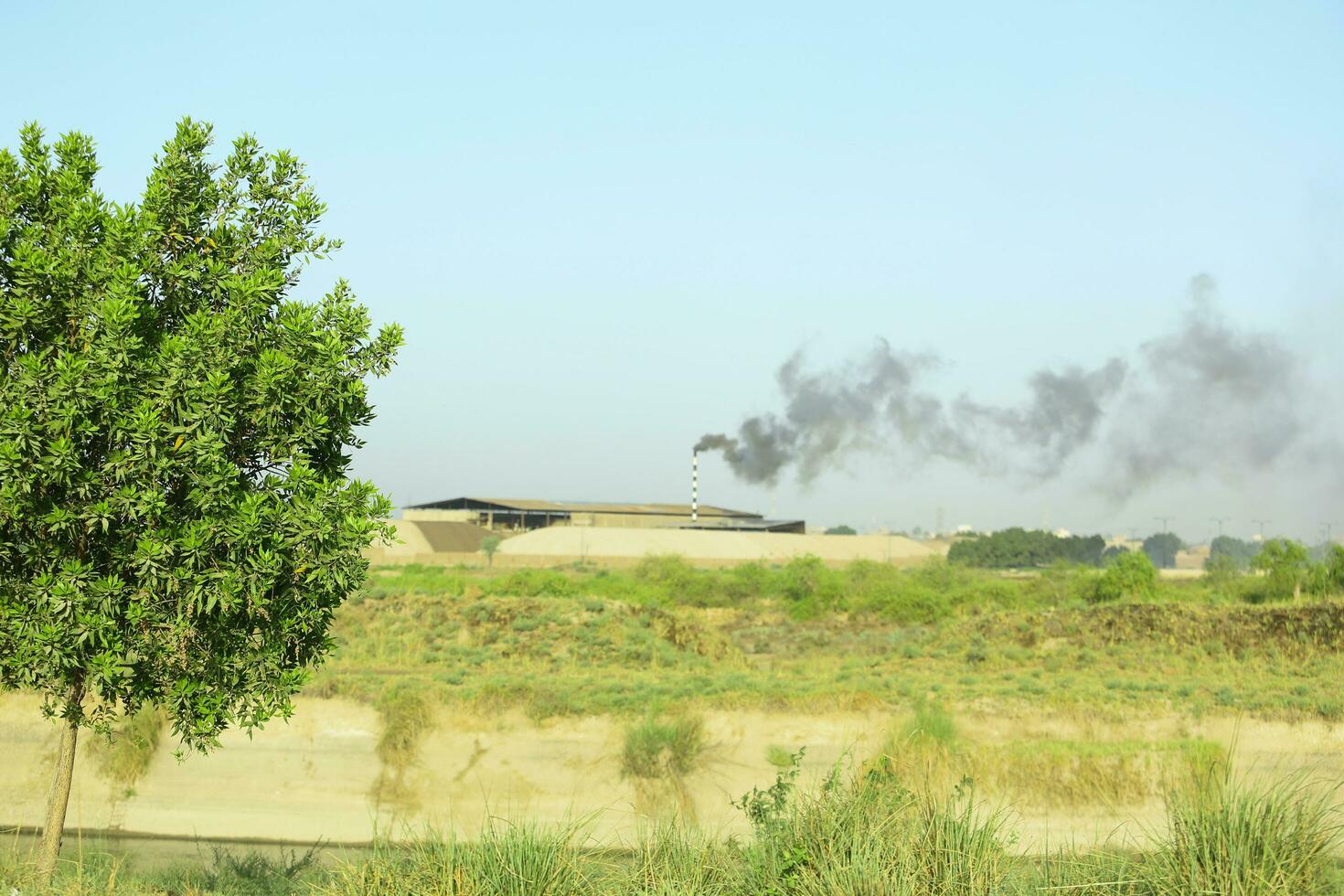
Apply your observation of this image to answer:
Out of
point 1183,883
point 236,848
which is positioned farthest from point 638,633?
point 1183,883

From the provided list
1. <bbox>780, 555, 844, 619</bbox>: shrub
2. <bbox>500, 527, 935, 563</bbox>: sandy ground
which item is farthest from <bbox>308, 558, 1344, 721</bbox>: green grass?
<bbox>500, 527, 935, 563</bbox>: sandy ground

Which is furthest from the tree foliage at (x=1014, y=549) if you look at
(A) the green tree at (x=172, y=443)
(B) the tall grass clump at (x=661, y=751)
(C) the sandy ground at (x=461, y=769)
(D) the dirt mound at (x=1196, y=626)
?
(A) the green tree at (x=172, y=443)

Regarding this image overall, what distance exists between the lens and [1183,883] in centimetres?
841

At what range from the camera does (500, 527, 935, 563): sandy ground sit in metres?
89.9

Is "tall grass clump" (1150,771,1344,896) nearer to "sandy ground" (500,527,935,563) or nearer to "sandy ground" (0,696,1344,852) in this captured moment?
"sandy ground" (0,696,1344,852)

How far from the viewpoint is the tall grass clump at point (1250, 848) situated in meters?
8.26

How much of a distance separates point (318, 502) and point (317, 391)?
45.9 inches

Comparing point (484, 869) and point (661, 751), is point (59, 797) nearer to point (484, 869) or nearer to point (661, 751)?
point (484, 869)

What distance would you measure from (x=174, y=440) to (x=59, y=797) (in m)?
4.35

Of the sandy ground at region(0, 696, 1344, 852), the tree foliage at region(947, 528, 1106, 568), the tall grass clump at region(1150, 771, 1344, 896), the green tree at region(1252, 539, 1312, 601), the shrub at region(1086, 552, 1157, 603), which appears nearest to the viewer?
the tall grass clump at region(1150, 771, 1344, 896)

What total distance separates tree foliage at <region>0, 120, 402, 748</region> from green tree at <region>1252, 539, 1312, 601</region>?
174ft

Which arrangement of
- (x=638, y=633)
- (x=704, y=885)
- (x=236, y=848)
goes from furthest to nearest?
(x=638, y=633)
(x=236, y=848)
(x=704, y=885)

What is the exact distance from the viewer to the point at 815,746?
26062 mm

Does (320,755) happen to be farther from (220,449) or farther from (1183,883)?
(1183,883)
